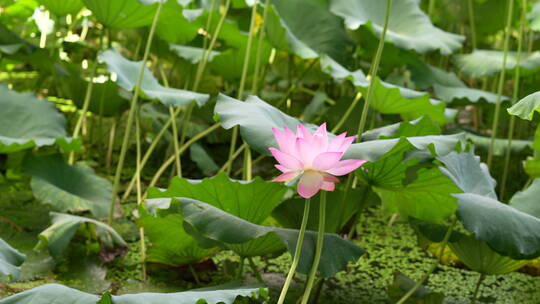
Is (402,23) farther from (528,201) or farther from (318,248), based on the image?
(318,248)

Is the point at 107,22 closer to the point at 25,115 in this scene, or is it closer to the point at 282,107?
the point at 25,115

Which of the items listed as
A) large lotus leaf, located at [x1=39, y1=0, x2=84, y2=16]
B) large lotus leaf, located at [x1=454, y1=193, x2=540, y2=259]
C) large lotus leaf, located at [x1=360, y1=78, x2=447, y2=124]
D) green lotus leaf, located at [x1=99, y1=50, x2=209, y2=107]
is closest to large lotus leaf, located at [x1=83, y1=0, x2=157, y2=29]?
green lotus leaf, located at [x1=99, y1=50, x2=209, y2=107]

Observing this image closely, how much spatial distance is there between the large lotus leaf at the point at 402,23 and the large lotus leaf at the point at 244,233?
97cm

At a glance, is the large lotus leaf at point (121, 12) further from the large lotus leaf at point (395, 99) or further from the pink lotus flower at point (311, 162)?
the pink lotus flower at point (311, 162)

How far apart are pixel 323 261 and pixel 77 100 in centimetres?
133

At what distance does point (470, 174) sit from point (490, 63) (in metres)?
1.03

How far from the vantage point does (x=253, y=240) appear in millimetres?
1238

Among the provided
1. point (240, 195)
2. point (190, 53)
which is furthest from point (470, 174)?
point (190, 53)

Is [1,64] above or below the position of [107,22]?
below

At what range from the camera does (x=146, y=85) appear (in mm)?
1759

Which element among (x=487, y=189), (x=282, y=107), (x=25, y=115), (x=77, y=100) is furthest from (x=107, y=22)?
(x=487, y=189)

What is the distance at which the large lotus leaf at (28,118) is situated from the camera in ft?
6.04

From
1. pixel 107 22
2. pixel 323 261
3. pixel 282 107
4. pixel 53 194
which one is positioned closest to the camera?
pixel 323 261

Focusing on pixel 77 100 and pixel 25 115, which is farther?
pixel 77 100
